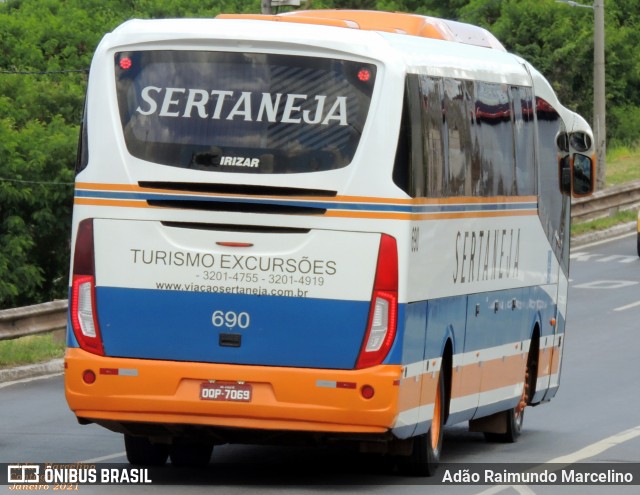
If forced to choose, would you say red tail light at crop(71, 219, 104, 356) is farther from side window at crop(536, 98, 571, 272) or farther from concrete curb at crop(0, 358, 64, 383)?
concrete curb at crop(0, 358, 64, 383)

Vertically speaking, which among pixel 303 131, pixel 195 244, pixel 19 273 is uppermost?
pixel 303 131

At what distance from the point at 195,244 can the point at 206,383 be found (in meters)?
0.91

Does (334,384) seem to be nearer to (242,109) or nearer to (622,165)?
(242,109)

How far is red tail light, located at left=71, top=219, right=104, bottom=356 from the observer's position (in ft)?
37.8

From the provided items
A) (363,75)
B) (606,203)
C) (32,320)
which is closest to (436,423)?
(363,75)

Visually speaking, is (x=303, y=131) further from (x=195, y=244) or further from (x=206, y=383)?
(x=206, y=383)

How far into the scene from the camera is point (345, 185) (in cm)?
1123

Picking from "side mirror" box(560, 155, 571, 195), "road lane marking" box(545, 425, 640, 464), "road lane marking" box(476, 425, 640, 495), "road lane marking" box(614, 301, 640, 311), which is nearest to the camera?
"road lane marking" box(476, 425, 640, 495)

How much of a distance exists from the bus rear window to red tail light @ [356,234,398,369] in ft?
2.15

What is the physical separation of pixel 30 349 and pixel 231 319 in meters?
10.7

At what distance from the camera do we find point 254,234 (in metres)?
11.3

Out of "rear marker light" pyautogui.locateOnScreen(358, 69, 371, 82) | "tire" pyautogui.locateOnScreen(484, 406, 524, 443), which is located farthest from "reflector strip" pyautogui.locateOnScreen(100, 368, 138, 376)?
"tire" pyautogui.locateOnScreen(484, 406, 524, 443)

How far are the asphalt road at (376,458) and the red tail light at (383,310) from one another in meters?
Answer: 1.03

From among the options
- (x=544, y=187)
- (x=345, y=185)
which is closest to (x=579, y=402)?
(x=544, y=187)
